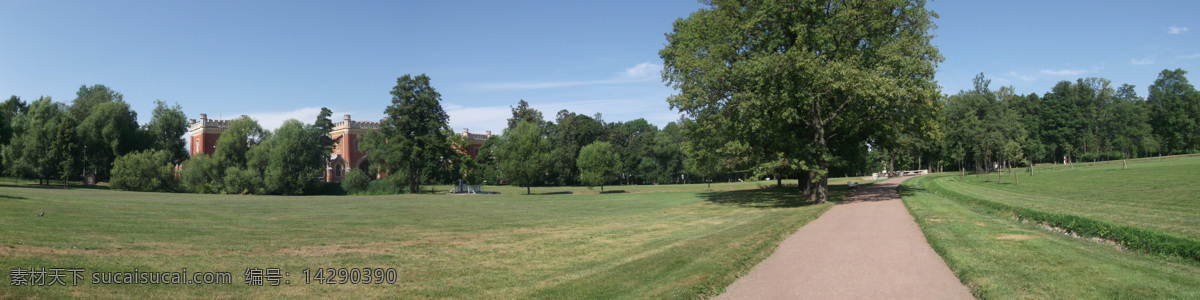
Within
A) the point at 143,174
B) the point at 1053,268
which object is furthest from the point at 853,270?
the point at 143,174

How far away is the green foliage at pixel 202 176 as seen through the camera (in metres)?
53.0

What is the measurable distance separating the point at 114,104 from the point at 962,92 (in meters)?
116

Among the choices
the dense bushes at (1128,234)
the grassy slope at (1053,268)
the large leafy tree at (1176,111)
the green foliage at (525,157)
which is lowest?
the grassy slope at (1053,268)

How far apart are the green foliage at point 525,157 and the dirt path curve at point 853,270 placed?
4506cm

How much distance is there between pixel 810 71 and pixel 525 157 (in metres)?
38.7

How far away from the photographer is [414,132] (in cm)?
5972

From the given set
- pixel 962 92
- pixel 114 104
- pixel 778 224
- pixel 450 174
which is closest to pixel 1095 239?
pixel 778 224

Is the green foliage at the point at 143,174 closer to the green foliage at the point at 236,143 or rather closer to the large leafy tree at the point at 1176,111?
the green foliage at the point at 236,143

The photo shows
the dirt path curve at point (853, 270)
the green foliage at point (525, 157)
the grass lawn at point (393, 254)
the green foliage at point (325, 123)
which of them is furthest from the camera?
the green foliage at point (325, 123)

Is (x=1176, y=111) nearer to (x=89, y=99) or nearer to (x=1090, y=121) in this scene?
(x=1090, y=121)

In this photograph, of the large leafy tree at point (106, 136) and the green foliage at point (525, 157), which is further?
the green foliage at point (525, 157)

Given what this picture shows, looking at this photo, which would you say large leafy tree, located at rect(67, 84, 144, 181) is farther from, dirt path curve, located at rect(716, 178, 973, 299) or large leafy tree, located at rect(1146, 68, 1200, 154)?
large leafy tree, located at rect(1146, 68, 1200, 154)

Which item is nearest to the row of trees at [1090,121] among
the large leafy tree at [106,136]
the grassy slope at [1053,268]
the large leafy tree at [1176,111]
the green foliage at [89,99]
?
the large leafy tree at [1176,111]

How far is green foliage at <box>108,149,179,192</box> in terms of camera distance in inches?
1938
